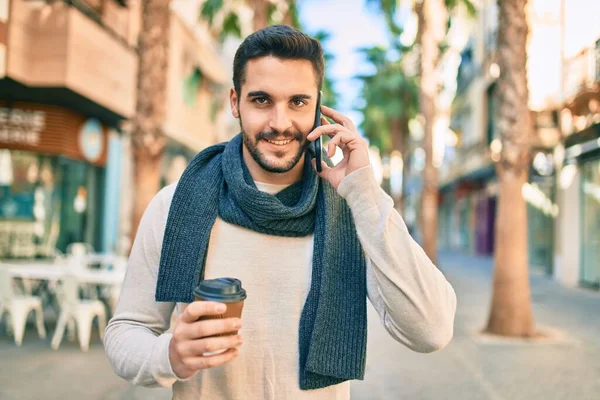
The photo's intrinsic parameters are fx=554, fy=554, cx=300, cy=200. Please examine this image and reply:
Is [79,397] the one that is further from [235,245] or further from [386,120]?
[386,120]

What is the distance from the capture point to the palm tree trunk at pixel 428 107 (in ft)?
51.5

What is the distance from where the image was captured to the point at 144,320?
1577 millimetres

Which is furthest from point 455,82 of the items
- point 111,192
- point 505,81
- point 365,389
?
point 365,389

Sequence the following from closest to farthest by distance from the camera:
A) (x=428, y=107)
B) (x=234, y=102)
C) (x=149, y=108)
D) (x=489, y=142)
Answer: (x=234, y=102) → (x=149, y=108) → (x=428, y=107) → (x=489, y=142)

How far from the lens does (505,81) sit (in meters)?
8.09

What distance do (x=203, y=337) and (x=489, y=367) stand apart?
234 inches

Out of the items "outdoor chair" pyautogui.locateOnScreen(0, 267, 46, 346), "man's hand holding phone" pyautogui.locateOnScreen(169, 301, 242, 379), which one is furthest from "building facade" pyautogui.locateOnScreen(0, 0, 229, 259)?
"man's hand holding phone" pyautogui.locateOnScreen(169, 301, 242, 379)

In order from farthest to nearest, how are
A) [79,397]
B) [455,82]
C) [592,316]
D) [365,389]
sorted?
[455,82], [592,316], [365,389], [79,397]

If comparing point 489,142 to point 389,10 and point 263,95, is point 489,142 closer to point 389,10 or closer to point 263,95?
point 389,10

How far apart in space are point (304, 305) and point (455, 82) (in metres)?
34.5

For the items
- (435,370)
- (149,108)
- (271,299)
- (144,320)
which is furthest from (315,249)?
(149,108)

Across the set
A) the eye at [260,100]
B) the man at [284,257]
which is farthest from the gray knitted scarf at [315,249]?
the eye at [260,100]

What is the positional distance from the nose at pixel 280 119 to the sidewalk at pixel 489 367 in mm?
4147

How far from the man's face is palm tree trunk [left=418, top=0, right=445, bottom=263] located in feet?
46.9
